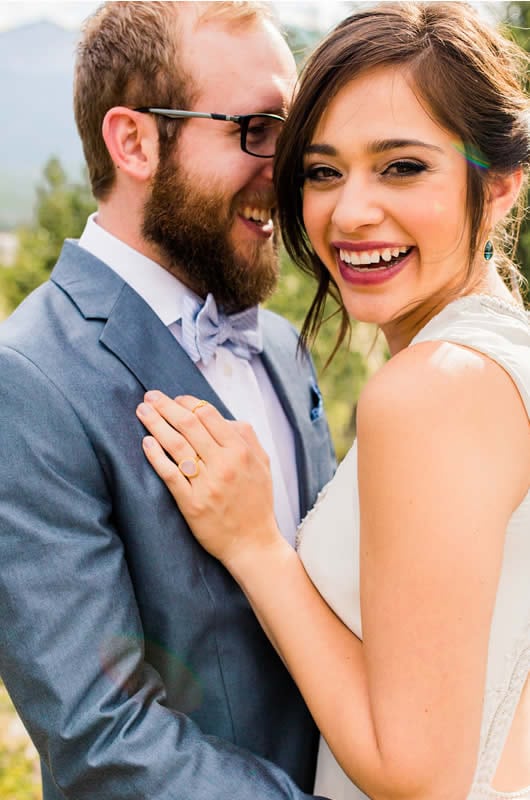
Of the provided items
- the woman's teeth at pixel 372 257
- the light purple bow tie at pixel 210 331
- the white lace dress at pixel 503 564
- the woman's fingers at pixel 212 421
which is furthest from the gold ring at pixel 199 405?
the woman's teeth at pixel 372 257

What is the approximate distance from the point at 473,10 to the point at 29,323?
1.24 metres

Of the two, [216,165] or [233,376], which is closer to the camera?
[216,165]

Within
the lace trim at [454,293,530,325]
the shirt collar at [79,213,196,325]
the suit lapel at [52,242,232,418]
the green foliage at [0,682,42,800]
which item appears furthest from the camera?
the green foliage at [0,682,42,800]

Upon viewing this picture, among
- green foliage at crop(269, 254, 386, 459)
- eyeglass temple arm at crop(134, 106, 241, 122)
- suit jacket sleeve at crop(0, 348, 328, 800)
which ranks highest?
eyeglass temple arm at crop(134, 106, 241, 122)

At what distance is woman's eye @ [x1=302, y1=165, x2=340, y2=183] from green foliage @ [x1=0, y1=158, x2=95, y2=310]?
8.41 metres

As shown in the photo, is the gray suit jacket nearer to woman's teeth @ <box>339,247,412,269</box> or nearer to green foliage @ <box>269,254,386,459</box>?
woman's teeth @ <box>339,247,412,269</box>

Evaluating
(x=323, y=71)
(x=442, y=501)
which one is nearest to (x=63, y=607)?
(x=442, y=501)

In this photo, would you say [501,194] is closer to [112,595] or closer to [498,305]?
[498,305]

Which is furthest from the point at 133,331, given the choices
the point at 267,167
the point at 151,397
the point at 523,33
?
the point at 523,33

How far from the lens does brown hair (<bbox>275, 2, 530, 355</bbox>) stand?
1780 mm

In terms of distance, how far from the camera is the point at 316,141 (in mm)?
1921

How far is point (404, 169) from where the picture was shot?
1.80m

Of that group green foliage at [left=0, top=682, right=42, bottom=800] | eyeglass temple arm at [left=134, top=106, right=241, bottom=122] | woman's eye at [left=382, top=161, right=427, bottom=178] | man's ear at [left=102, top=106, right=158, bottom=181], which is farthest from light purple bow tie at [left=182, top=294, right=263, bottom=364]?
green foliage at [left=0, top=682, right=42, bottom=800]

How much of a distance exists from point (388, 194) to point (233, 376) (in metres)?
0.79
